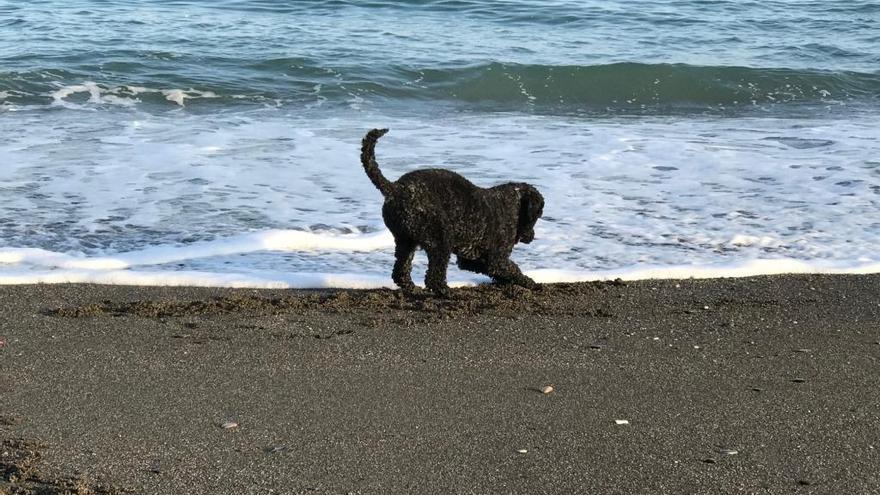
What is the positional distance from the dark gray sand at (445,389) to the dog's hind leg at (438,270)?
8 centimetres

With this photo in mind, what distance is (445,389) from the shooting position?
16.3ft

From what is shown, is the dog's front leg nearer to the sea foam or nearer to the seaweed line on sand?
the seaweed line on sand

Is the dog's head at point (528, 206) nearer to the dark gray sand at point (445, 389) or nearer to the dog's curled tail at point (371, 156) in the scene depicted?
the dark gray sand at point (445, 389)

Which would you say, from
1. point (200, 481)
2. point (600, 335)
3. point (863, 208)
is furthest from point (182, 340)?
point (863, 208)

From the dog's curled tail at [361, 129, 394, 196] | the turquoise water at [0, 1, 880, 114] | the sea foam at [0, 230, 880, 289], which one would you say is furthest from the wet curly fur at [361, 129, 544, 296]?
the turquoise water at [0, 1, 880, 114]

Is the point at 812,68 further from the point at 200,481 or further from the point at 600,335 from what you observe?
the point at 200,481

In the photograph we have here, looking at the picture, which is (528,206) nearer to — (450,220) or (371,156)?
→ (450,220)

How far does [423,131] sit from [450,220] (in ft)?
20.4

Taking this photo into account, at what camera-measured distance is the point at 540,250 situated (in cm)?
736

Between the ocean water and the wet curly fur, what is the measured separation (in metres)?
0.52

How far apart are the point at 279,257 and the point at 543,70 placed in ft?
31.1

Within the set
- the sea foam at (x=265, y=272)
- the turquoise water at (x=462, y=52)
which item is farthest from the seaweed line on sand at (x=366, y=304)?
the turquoise water at (x=462, y=52)

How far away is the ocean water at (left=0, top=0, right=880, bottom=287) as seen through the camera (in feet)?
24.0

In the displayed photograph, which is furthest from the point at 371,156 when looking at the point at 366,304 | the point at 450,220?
the point at 366,304
